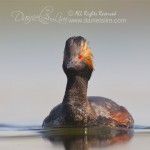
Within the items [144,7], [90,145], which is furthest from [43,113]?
[144,7]

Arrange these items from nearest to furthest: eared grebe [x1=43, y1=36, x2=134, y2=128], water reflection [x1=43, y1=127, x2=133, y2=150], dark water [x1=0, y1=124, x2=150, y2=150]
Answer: dark water [x1=0, y1=124, x2=150, y2=150], water reflection [x1=43, y1=127, x2=133, y2=150], eared grebe [x1=43, y1=36, x2=134, y2=128]

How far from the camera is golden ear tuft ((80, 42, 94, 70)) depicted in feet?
16.2

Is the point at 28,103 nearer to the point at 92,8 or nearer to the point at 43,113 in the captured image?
the point at 43,113

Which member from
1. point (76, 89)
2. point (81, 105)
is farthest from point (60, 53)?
point (81, 105)

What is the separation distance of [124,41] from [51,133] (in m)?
1.16

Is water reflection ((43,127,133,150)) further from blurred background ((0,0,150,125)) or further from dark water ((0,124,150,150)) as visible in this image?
blurred background ((0,0,150,125))

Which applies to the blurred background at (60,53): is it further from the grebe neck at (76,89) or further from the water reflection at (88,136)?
the water reflection at (88,136)

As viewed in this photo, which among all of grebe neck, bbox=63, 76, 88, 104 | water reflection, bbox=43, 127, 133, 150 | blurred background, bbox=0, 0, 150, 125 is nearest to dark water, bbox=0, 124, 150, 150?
water reflection, bbox=43, 127, 133, 150

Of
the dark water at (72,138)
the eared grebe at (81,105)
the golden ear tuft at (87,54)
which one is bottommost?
the dark water at (72,138)

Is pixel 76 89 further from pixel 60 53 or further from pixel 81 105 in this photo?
pixel 60 53

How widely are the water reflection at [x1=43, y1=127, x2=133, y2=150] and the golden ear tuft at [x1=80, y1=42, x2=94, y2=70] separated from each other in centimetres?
63

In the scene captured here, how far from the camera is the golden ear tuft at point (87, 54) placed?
4.95 meters

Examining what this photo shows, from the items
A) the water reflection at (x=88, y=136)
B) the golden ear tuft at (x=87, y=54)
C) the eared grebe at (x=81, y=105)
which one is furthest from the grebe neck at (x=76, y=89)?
the water reflection at (x=88, y=136)

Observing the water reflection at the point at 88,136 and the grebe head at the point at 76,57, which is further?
the grebe head at the point at 76,57
